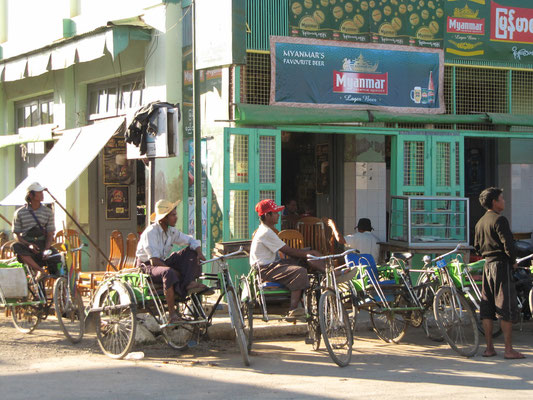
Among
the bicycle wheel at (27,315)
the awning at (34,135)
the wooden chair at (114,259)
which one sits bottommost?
the bicycle wheel at (27,315)

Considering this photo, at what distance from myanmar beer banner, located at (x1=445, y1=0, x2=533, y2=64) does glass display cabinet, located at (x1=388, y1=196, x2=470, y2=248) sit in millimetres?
2413

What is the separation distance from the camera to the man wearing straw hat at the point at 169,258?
7.98 metres

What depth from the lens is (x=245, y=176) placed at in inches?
455

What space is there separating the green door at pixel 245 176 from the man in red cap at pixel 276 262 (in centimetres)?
282

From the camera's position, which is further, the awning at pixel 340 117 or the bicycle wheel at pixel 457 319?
the awning at pixel 340 117

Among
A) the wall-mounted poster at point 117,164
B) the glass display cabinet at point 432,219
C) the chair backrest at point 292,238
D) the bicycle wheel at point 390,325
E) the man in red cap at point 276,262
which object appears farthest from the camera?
the wall-mounted poster at point 117,164

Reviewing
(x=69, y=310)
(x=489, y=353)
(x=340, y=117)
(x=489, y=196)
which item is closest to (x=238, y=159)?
(x=340, y=117)

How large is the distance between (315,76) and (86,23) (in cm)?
501

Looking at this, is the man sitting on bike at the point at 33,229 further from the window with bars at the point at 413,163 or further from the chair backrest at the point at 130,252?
the window with bars at the point at 413,163

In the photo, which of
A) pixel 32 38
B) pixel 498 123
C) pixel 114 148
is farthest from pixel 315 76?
pixel 32 38

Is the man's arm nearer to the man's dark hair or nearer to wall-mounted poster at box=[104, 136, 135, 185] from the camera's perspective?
the man's dark hair

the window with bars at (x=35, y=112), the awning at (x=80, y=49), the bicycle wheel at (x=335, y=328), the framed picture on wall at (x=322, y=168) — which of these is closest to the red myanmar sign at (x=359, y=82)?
the framed picture on wall at (x=322, y=168)

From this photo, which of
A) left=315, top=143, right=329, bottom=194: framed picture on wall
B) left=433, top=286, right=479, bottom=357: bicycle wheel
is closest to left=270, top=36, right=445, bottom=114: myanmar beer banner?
left=315, top=143, right=329, bottom=194: framed picture on wall

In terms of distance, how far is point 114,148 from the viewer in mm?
14789
